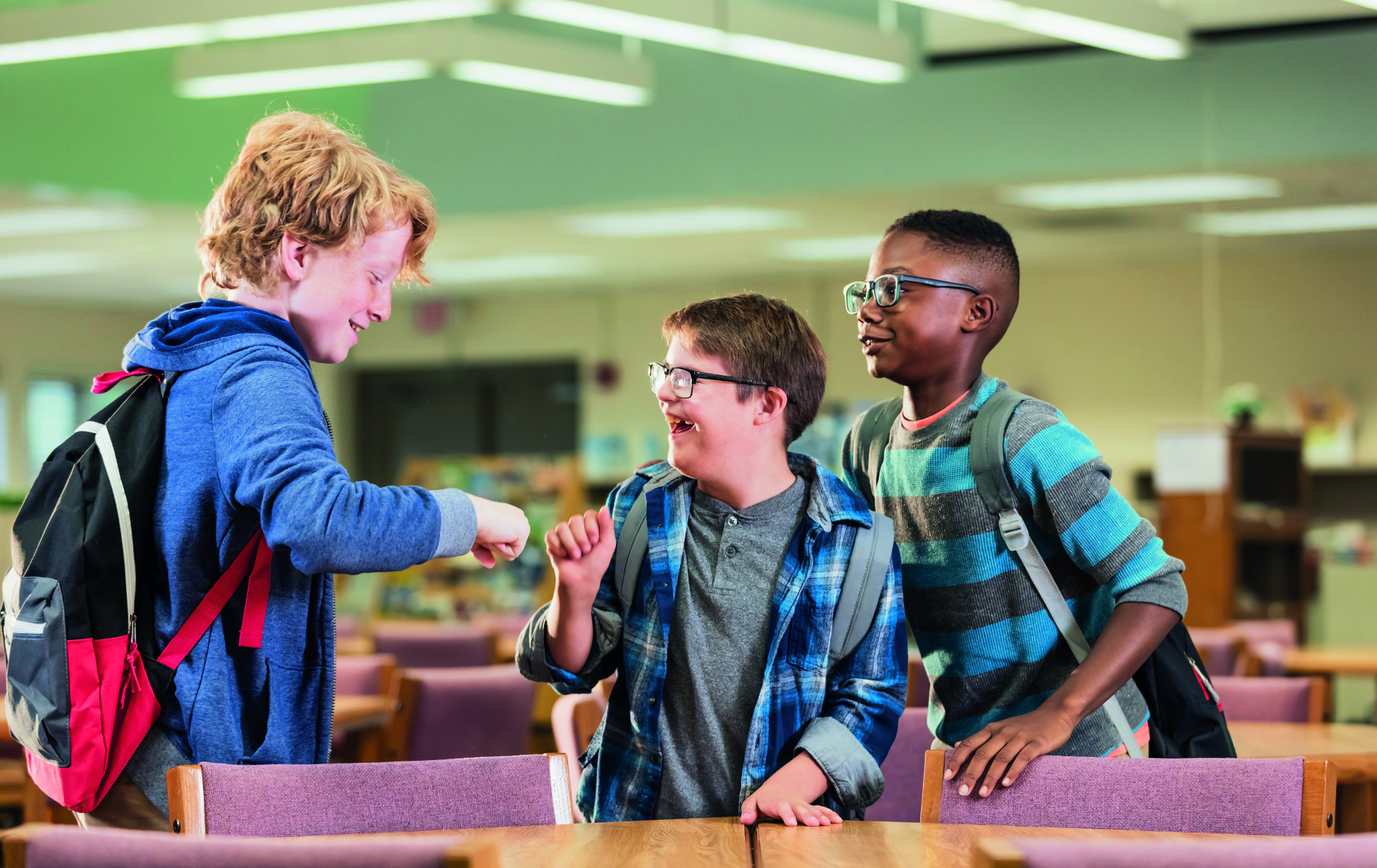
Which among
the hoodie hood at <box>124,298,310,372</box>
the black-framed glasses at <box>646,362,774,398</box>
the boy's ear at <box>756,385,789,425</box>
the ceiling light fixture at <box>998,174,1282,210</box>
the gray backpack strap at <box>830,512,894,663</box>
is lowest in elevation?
the gray backpack strap at <box>830,512,894,663</box>

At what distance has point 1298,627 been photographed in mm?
7730

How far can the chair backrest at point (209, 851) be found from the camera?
944 mm

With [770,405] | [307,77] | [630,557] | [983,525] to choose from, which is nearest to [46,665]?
[630,557]

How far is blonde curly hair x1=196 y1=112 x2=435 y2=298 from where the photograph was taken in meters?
1.45

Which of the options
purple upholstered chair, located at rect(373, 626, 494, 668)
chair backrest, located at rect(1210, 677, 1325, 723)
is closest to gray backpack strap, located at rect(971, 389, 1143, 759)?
chair backrest, located at rect(1210, 677, 1325, 723)

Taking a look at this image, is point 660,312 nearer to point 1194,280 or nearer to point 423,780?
point 1194,280

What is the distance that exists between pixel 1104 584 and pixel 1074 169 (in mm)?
5118

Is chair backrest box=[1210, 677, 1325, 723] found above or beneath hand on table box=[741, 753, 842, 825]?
beneath

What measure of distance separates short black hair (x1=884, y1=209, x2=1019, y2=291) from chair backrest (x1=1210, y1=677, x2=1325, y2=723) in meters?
1.79

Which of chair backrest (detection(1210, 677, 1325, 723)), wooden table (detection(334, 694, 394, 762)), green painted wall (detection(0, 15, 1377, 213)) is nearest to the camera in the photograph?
chair backrest (detection(1210, 677, 1325, 723))

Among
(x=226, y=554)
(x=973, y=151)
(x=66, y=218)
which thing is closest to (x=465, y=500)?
(x=226, y=554)

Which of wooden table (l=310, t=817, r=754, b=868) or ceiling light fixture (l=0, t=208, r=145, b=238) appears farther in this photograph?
ceiling light fixture (l=0, t=208, r=145, b=238)

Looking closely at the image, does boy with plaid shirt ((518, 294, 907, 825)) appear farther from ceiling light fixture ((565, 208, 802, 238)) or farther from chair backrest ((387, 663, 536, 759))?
ceiling light fixture ((565, 208, 802, 238))

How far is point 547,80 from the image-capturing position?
18.9 ft
